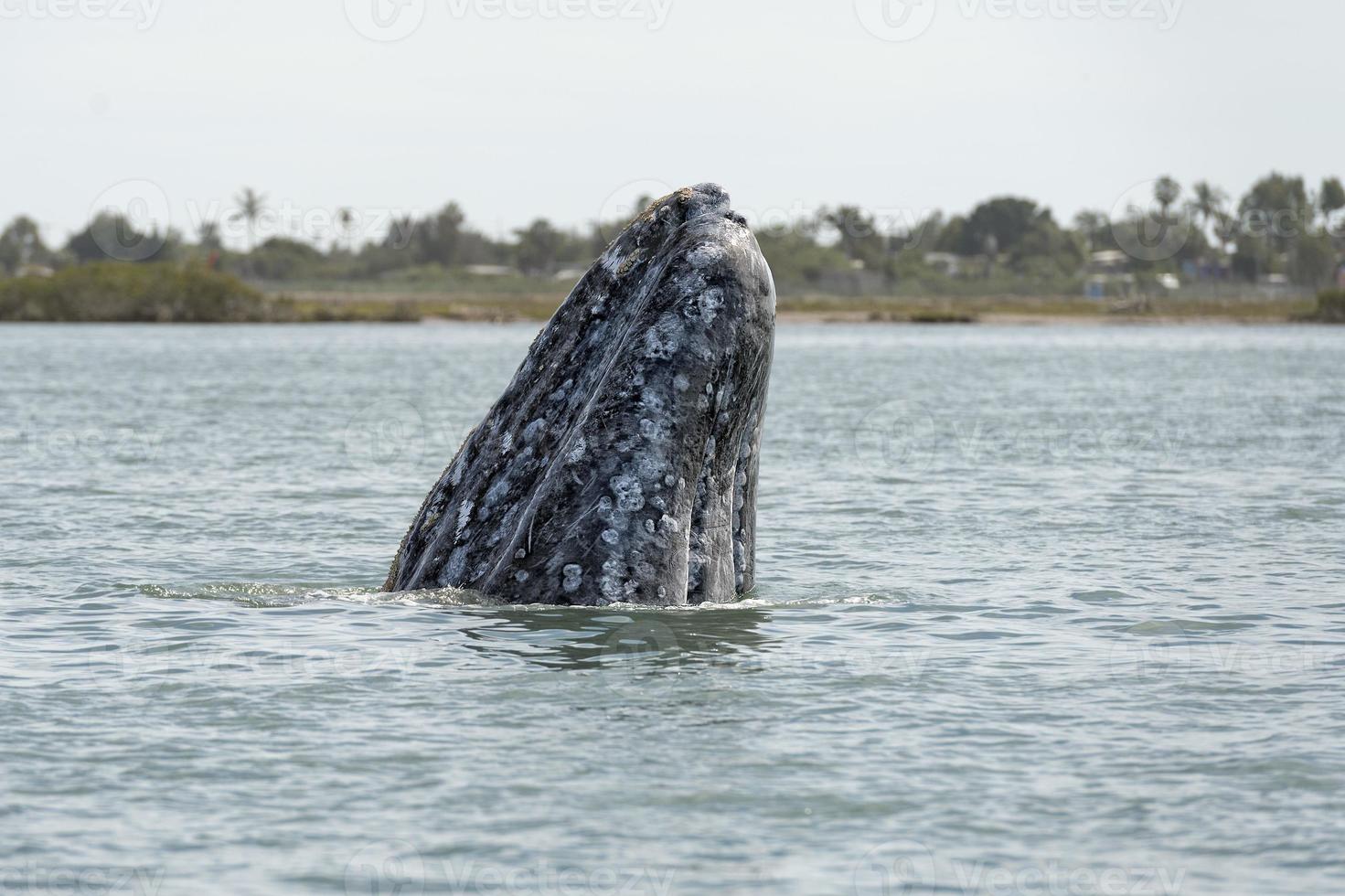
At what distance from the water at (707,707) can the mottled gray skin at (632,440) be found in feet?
0.79

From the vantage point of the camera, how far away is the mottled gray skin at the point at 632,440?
7.95m

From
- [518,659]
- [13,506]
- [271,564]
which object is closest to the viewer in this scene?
[518,659]

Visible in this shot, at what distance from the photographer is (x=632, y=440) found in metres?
7.95

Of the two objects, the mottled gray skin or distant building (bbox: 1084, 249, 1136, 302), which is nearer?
the mottled gray skin

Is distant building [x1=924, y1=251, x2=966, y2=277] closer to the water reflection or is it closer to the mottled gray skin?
the mottled gray skin

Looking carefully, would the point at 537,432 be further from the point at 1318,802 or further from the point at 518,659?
the point at 1318,802

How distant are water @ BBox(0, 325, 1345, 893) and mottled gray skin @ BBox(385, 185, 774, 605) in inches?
9.5

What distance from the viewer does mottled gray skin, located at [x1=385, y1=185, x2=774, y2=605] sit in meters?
7.95

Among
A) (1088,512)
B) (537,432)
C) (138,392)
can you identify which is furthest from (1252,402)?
(537,432)

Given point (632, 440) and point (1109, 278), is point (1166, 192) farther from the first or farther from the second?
point (632, 440)

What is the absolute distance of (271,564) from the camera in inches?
444

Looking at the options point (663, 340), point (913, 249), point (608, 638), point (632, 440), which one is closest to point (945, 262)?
point (913, 249)

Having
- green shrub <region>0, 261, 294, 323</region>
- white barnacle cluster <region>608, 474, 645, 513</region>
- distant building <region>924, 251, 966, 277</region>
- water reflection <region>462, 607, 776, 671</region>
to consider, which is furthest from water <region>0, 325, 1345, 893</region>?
distant building <region>924, 251, 966, 277</region>

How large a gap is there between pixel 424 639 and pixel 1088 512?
317 inches
